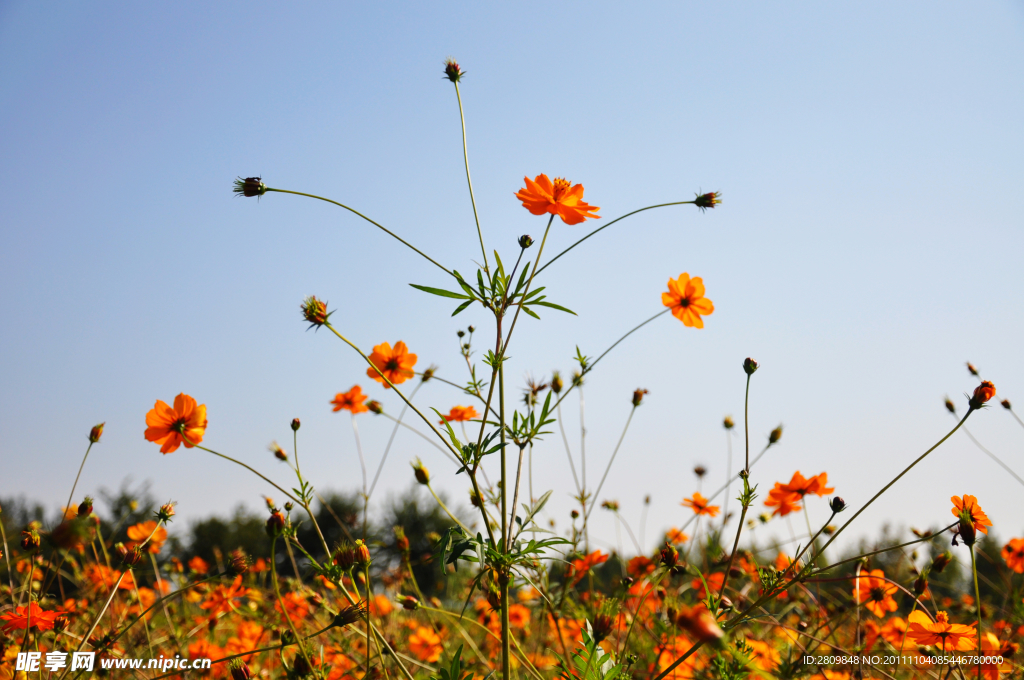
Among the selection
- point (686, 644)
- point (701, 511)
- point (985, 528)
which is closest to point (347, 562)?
point (686, 644)

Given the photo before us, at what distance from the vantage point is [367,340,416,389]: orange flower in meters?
2.21

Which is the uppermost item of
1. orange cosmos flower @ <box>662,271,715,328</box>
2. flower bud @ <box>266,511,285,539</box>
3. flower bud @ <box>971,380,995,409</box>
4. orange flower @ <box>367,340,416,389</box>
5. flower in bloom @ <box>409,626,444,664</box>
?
orange cosmos flower @ <box>662,271,715,328</box>

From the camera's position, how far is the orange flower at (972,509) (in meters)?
1.50

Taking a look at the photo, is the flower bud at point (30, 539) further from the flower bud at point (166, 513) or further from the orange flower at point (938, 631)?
the orange flower at point (938, 631)

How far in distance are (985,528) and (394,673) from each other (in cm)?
198

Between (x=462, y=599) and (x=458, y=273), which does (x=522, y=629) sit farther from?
(x=458, y=273)

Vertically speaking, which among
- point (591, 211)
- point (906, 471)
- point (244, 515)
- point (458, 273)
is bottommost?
point (244, 515)

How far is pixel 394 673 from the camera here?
207 cm

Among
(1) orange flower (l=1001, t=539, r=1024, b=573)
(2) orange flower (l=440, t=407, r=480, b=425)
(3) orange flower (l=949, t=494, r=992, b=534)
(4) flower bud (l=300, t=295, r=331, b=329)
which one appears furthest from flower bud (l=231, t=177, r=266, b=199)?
(1) orange flower (l=1001, t=539, r=1024, b=573)

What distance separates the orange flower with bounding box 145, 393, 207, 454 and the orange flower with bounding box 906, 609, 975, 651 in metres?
2.24

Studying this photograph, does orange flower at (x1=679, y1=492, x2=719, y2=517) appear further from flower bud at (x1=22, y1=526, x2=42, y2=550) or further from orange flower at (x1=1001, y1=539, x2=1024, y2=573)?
flower bud at (x1=22, y1=526, x2=42, y2=550)

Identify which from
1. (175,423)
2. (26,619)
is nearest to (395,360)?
(175,423)

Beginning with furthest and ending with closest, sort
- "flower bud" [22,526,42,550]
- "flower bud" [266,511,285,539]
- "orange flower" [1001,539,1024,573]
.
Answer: "orange flower" [1001,539,1024,573], "flower bud" [22,526,42,550], "flower bud" [266,511,285,539]

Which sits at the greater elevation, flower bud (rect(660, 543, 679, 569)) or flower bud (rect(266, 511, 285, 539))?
flower bud (rect(266, 511, 285, 539))
